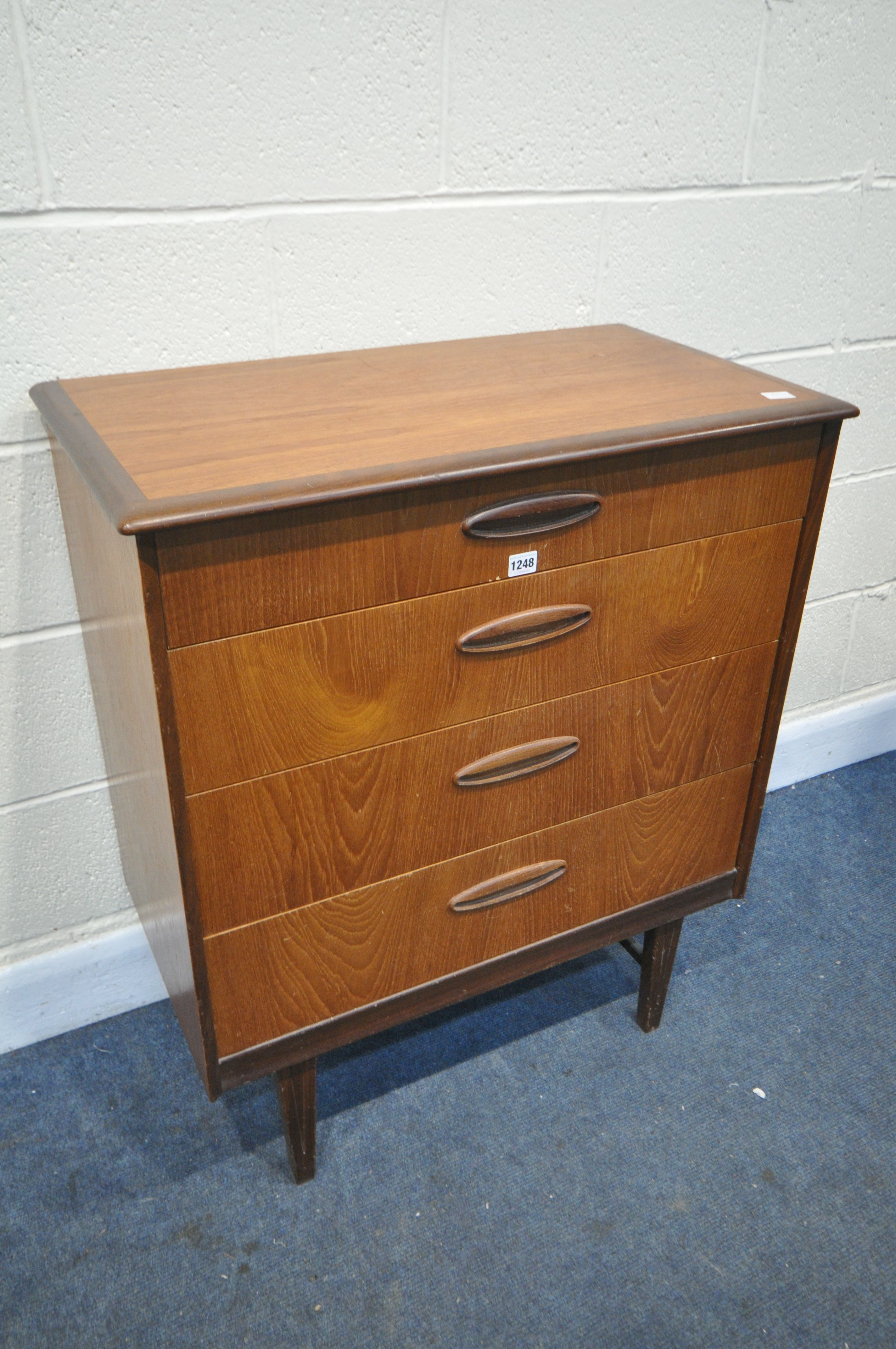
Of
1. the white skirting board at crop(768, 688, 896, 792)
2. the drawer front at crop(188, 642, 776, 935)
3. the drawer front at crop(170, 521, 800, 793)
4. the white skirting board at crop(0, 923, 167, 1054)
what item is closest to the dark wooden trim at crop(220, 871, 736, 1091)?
the drawer front at crop(188, 642, 776, 935)

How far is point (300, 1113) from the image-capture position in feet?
4.02

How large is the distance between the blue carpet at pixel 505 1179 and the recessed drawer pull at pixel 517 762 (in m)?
0.56

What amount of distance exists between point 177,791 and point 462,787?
Answer: 303 millimetres

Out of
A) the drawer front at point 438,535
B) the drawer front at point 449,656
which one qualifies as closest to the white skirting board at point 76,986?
the drawer front at point 449,656

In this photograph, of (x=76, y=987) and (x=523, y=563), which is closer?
(x=523, y=563)

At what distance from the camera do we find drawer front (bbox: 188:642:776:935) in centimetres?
96

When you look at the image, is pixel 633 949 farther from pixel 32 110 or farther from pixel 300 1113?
pixel 32 110

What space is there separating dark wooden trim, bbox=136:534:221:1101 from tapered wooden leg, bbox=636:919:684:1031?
2.05 ft

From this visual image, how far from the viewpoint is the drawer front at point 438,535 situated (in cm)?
83

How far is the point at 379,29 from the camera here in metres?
1.14

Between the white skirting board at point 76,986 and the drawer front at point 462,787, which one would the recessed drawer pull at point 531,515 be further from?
the white skirting board at point 76,986

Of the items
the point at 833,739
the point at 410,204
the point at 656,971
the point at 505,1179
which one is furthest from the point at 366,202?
the point at 833,739

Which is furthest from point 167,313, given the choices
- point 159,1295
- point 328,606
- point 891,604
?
point 891,604

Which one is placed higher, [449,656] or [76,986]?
[449,656]
